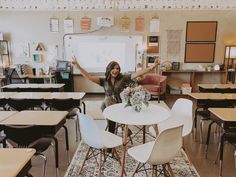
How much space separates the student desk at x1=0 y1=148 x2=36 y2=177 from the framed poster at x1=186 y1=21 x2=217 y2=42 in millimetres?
6088

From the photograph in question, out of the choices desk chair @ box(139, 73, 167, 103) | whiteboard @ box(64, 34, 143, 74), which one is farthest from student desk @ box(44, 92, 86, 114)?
whiteboard @ box(64, 34, 143, 74)

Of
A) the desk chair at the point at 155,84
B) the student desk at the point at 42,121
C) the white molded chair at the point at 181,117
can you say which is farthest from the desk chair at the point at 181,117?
the desk chair at the point at 155,84

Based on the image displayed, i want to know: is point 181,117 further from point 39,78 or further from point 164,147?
point 39,78

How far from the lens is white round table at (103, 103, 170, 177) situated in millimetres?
2365

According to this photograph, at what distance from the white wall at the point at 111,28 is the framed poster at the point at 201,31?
0.11 meters

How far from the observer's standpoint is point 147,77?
21.5ft

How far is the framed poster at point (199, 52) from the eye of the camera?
268 inches

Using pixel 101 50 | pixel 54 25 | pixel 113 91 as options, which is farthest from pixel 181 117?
pixel 54 25

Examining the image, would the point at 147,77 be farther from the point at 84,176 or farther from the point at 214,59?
the point at 84,176

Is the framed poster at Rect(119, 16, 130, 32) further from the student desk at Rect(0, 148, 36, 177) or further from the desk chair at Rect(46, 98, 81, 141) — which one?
the student desk at Rect(0, 148, 36, 177)

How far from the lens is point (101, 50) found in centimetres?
701

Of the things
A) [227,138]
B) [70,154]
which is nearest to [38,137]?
[70,154]

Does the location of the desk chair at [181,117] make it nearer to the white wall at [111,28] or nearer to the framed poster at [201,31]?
the white wall at [111,28]

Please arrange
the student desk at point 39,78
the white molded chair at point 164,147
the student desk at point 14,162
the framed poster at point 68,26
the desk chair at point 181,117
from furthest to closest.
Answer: the framed poster at point 68,26 → the student desk at point 39,78 → the desk chair at point 181,117 → the white molded chair at point 164,147 → the student desk at point 14,162
